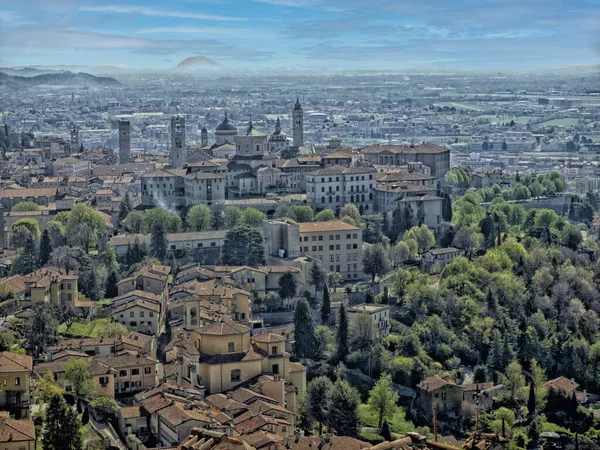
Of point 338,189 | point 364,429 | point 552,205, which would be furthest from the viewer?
point 552,205

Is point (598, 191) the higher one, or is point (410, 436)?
point (410, 436)

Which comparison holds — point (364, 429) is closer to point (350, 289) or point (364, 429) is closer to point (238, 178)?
point (350, 289)

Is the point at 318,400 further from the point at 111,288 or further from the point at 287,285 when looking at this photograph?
the point at 111,288

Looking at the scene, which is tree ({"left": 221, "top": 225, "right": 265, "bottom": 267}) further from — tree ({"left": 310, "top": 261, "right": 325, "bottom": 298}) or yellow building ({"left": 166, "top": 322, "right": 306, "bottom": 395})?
yellow building ({"left": 166, "top": 322, "right": 306, "bottom": 395})

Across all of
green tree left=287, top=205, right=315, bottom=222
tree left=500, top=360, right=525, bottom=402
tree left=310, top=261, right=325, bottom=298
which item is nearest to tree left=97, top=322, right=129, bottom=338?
tree left=310, top=261, right=325, bottom=298

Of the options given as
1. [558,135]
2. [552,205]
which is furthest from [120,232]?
[558,135]

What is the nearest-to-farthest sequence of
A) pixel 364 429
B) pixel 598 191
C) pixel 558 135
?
pixel 364 429
pixel 598 191
pixel 558 135
